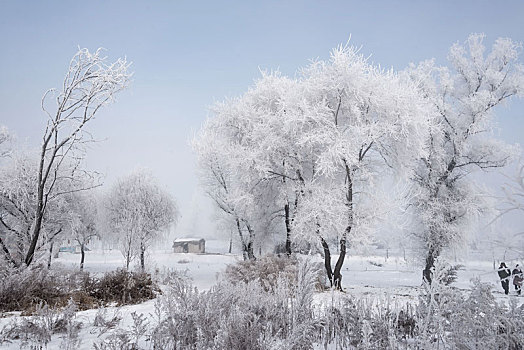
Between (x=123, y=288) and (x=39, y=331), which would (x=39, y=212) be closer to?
(x=123, y=288)

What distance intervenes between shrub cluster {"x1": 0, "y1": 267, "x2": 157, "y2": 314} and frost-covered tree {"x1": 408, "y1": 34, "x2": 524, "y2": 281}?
1427cm

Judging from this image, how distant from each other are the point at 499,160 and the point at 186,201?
81.3m

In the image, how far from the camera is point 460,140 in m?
18.2

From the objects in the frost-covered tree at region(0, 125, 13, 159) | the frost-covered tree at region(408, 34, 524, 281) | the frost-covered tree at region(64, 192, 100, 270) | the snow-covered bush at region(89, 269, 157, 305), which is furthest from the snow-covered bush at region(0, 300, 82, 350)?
the frost-covered tree at region(64, 192, 100, 270)

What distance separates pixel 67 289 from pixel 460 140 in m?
17.8

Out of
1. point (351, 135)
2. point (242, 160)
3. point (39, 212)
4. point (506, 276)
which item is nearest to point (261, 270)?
point (242, 160)

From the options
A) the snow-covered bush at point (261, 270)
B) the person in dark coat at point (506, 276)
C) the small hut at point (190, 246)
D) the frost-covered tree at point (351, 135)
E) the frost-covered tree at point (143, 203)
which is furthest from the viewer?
the small hut at point (190, 246)

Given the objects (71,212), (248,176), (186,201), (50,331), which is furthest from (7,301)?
(186,201)

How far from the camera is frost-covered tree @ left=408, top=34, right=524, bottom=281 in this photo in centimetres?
1786

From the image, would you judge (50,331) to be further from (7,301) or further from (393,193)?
(393,193)

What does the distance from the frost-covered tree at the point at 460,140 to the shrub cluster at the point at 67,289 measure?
Answer: 1427cm

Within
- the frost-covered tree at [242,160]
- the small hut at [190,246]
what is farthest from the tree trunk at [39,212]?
the small hut at [190,246]

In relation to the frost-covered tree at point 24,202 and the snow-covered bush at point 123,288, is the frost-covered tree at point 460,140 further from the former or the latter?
the frost-covered tree at point 24,202

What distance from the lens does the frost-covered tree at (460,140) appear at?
703 inches
